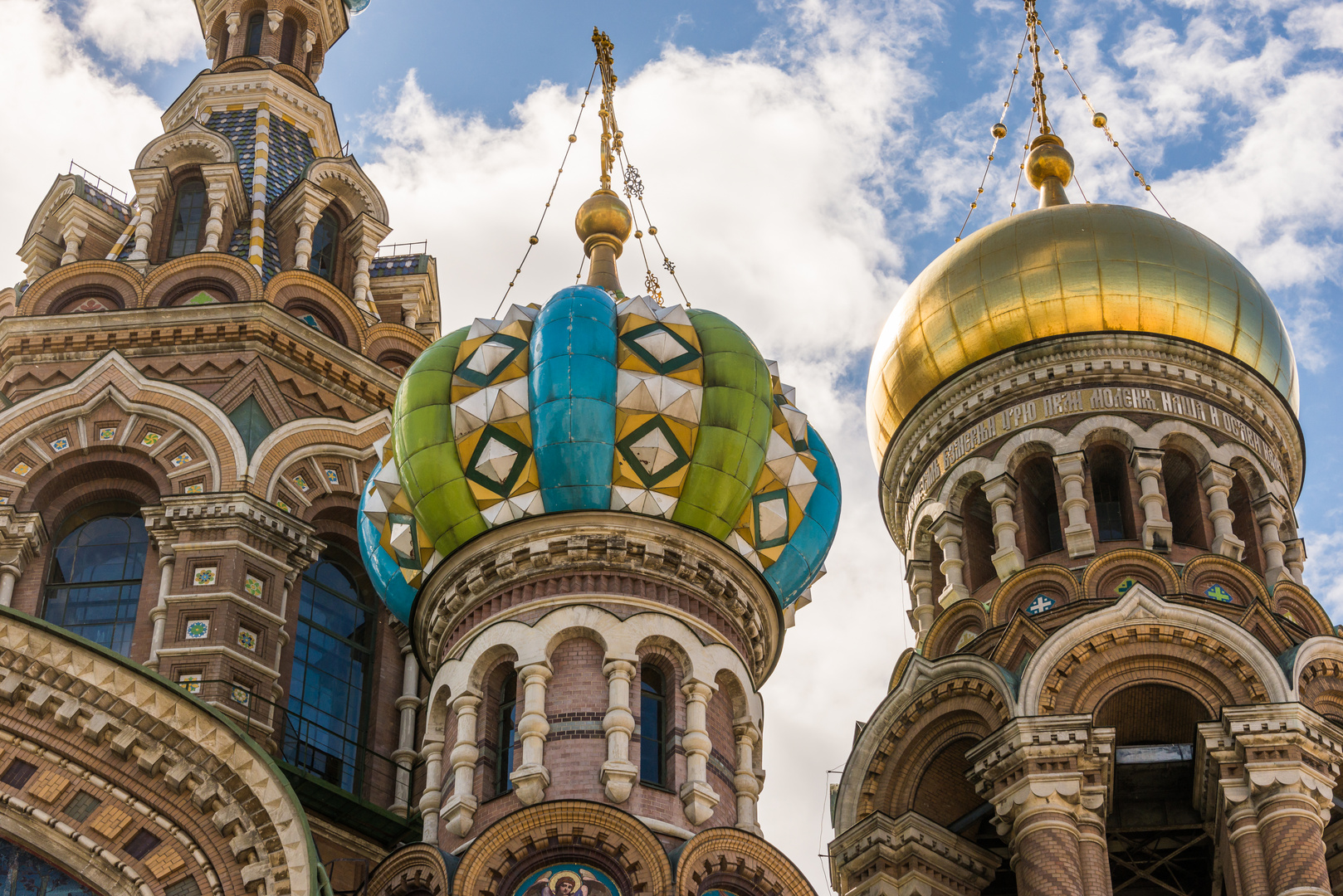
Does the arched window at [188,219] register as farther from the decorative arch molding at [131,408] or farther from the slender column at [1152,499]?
the slender column at [1152,499]

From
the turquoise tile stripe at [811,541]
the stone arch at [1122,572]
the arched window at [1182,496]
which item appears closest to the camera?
the turquoise tile stripe at [811,541]

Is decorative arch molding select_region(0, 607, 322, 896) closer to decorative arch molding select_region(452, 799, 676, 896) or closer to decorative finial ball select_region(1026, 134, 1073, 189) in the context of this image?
decorative arch molding select_region(452, 799, 676, 896)

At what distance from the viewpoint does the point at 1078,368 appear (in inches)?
961

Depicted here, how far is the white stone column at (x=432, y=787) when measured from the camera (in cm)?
1767

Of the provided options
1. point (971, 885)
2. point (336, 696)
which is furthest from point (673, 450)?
point (971, 885)

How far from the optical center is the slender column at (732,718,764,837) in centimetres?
1781

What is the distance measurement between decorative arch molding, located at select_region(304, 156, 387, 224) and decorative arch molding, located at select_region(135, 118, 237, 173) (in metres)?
0.81

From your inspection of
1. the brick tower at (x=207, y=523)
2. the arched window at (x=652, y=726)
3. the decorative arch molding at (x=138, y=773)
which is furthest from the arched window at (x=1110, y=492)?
the decorative arch molding at (x=138, y=773)

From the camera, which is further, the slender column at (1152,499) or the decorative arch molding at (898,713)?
the slender column at (1152,499)

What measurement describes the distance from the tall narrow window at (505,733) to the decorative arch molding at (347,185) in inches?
282

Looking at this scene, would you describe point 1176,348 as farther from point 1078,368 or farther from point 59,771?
point 59,771

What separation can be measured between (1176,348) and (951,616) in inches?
143

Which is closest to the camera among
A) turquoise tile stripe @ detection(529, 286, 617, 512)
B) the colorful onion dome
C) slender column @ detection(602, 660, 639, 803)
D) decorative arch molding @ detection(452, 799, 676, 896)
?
decorative arch molding @ detection(452, 799, 676, 896)

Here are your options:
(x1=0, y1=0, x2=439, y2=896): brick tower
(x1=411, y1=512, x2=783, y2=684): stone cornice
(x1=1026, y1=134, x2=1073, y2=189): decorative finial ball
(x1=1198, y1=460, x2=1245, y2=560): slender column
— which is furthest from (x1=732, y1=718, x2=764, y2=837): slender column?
(x1=1026, y1=134, x2=1073, y2=189): decorative finial ball
